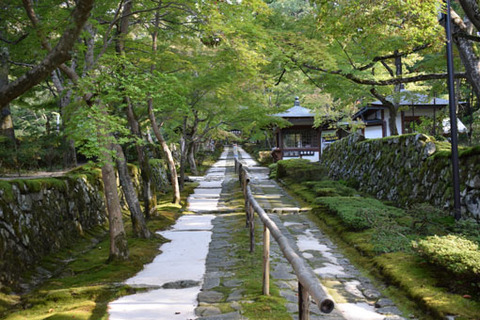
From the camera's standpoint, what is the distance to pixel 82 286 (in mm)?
6188

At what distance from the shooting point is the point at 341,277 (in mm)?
6555

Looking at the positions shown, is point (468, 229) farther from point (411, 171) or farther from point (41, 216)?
point (41, 216)

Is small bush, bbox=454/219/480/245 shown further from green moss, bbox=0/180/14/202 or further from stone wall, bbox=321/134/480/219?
green moss, bbox=0/180/14/202

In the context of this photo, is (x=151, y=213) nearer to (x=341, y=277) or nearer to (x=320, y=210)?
(x=320, y=210)

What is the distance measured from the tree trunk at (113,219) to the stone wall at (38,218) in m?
1.48

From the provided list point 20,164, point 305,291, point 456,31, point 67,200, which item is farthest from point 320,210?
point 20,164

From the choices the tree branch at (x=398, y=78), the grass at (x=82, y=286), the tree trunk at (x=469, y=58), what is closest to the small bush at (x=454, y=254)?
the tree trunk at (x=469, y=58)

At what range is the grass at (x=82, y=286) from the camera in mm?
5121

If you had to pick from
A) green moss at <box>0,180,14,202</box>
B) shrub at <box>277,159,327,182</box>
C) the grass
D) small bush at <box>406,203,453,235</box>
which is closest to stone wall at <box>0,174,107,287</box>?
green moss at <box>0,180,14,202</box>

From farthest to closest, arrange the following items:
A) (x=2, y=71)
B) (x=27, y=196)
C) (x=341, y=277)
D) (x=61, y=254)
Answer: (x=2, y=71) < (x=61, y=254) < (x=27, y=196) < (x=341, y=277)

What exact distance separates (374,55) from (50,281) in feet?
36.2

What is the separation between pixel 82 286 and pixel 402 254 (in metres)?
5.62

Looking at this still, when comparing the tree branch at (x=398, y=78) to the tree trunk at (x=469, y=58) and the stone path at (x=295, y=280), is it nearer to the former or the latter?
the tree trunk at (x=469, y=58)

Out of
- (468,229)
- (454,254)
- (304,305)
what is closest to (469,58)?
(468,229)
